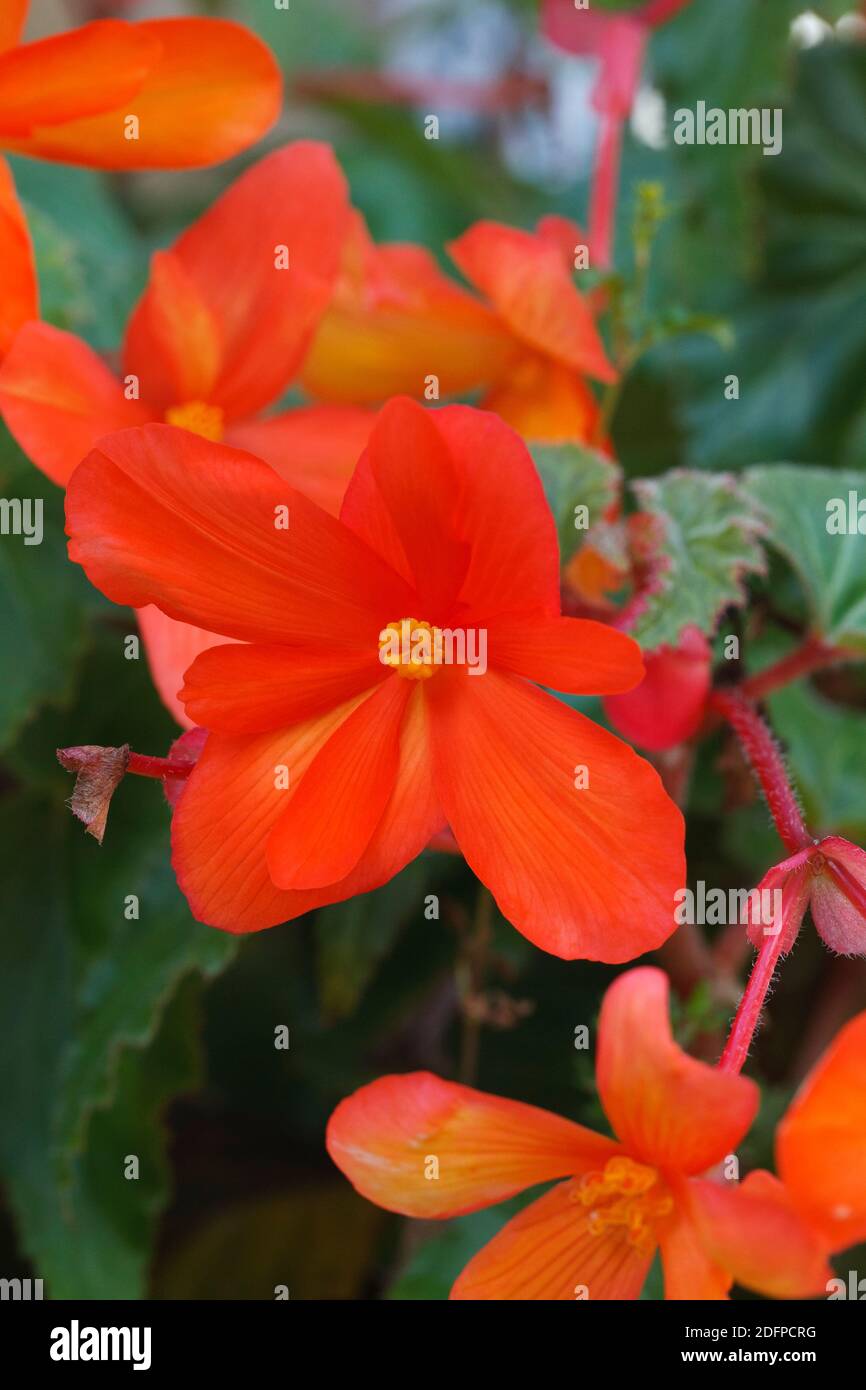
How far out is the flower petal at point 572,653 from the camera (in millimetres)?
355

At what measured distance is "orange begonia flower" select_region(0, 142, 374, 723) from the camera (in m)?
0.51

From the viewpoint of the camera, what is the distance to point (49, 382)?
449 mm

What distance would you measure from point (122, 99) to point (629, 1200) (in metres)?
0.38

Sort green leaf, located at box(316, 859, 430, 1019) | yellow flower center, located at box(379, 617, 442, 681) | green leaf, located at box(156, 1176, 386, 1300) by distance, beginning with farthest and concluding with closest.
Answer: green leaf, located at box(156, 1176, 386, 1300)
green leaf, located at box(316, 859, 430, 1019)
yellow flower center, located at box(379, 617, 442, 681)

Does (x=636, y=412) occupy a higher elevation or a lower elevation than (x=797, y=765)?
higher

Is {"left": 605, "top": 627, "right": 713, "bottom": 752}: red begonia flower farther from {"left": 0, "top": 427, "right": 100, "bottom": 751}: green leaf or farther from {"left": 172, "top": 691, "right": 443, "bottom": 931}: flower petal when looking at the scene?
{"left": 0, "top": 427, "right": 100, "bottom": 751}: green leaf

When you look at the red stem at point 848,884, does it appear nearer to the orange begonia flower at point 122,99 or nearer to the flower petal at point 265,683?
the flower petal at point 265,683

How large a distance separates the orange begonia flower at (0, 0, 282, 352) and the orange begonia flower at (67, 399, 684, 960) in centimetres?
13


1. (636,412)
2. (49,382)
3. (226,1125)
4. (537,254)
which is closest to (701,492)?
(537,254)

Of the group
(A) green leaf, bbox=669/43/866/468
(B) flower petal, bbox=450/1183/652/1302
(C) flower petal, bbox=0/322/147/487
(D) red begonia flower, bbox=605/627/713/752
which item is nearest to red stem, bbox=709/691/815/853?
(D) red begonia flower, bbox=605/627/713/752

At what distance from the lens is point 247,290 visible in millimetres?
534

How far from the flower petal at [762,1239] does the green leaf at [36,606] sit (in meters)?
0.40

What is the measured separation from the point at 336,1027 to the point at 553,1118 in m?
0.45
